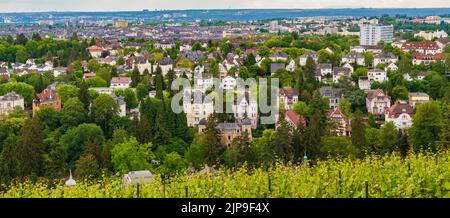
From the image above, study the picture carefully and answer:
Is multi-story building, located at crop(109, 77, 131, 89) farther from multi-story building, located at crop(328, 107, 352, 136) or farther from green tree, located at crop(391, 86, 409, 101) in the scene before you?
green tree, located at crop(391, 86, 409, 101)

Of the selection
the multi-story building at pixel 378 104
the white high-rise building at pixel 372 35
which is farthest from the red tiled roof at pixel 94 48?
the multi-story building at pixel 378 104

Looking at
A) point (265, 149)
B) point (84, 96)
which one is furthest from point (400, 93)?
point (84, 96)

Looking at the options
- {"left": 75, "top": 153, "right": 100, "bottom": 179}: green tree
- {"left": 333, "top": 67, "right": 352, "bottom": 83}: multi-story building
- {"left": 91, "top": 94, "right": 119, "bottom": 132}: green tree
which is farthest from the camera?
{"left": 333, "top": 67, "right": 352, "bottom": 83}: multi-story building

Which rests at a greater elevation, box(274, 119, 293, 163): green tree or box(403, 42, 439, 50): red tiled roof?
box(403, 42, 439, 50): red tiled roof

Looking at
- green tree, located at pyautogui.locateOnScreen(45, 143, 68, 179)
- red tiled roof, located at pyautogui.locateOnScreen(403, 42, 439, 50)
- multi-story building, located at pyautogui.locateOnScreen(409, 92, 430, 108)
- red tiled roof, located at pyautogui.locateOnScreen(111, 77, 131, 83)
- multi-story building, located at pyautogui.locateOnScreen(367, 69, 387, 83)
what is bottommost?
green tree, located at pyautogui.locateOnScreen(45, 143, 68, 179)

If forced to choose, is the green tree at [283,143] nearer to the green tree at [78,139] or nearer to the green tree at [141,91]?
the green tree at [78,139]

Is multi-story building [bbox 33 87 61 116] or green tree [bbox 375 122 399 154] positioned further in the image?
multi-story building [bbox 33 87 61 116]

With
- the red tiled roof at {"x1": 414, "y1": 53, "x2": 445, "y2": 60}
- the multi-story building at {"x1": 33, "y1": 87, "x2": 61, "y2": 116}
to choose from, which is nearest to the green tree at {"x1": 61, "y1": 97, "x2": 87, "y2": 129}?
the multi-story building at {"x1": 33, "y1": 87, "x2": 61, "y2": 116}

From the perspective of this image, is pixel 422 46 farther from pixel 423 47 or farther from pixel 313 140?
pixel 313 140
